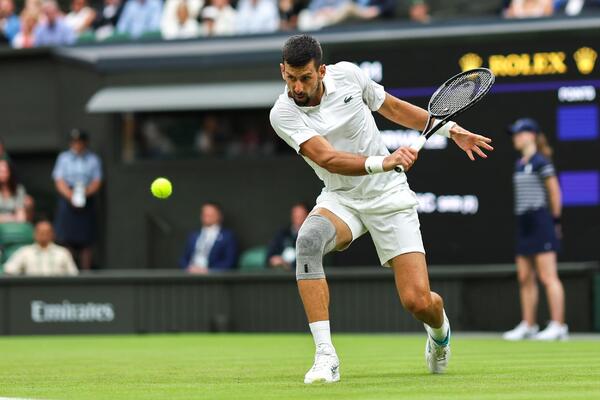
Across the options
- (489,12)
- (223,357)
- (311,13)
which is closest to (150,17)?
(311,13)

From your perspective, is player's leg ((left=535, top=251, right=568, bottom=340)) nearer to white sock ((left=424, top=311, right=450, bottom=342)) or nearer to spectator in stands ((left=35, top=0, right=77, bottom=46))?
white sock ((left=424, top=311, right=450, bottom=342))

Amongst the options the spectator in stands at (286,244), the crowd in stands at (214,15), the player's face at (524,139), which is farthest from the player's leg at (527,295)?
the crowd in stands at (214,15)

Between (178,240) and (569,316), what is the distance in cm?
532

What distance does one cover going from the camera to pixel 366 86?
7.84m

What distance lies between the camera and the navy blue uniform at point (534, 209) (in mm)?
12945

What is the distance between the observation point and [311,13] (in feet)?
57.8

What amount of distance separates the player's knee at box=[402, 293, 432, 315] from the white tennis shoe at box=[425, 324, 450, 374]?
291mm

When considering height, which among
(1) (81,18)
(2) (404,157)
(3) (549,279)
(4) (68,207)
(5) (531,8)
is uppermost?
(1) (81,18)

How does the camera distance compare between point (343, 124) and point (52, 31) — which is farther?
point (52, 31)

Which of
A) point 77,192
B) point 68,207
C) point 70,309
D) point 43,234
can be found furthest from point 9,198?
point 70,309

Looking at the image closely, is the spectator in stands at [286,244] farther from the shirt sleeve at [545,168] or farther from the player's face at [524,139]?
the shirt sleeve at [545,168]

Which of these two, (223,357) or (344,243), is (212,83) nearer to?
(223,357)

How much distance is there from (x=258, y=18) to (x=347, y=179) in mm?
10016

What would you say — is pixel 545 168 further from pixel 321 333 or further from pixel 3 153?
pixel 3 153
